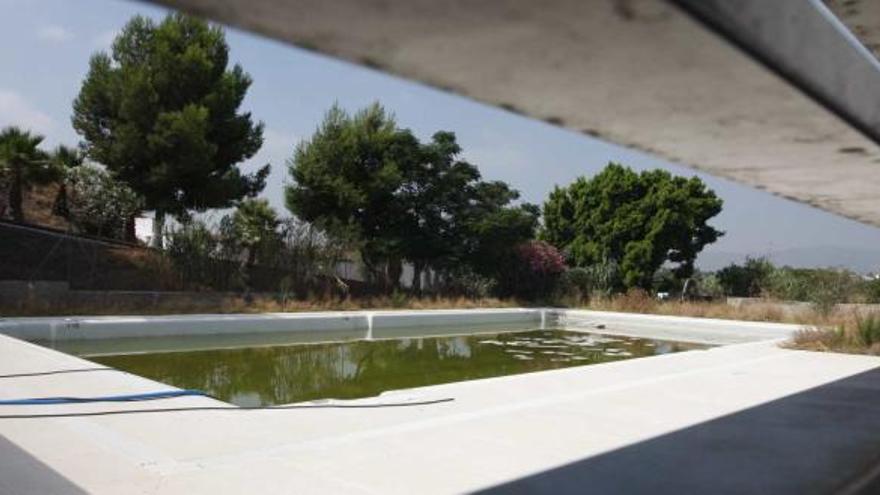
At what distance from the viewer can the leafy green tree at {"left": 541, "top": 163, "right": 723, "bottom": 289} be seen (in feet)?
75.8

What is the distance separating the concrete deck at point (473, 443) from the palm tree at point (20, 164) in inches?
474

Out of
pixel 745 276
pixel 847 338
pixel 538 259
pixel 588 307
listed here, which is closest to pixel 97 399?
pixel 847 338

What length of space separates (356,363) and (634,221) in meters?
14.9

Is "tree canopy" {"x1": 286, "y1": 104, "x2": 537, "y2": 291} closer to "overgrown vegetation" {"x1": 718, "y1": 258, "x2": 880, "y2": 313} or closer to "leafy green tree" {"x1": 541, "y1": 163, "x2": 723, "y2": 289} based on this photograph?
"leafy green tree" {"x1": 541, "y1": 163, "x2": 723, "y2": 289}

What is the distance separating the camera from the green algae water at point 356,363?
27.2ft

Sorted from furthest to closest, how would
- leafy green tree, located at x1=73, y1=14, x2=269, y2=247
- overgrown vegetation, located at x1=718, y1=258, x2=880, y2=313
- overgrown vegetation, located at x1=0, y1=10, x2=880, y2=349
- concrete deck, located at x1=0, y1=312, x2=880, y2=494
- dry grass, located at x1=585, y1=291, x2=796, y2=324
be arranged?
leafy green tree, located at x1=73, y1=14, x2=269, y2=247, overgrown vegetation, located at x1=718, y1=258, x2=880, y2=313, overgrown vegetation, located at x1=0, y1=10, x2=880, y2=349, dry grass, located at x1=585, y1=291, x2=796, y2=324, concrete deck, located at x1=0, y1=312, x2=880, y2=494

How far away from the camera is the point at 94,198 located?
19047 millimetres

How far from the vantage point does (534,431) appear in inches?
197

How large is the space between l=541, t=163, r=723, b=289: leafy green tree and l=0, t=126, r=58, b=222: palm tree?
47.2 feet

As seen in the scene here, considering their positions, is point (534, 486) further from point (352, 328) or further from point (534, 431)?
point (352, 328)

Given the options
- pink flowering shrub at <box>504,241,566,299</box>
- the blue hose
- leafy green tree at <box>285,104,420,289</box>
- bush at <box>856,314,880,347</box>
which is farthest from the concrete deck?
pink flowering shrub at <box>504,241,566,299</box>

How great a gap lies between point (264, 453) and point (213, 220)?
1344 cm

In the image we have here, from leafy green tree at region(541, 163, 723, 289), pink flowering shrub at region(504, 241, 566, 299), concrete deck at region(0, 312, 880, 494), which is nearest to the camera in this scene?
concrete deck at region(0, 312, 880, 494)

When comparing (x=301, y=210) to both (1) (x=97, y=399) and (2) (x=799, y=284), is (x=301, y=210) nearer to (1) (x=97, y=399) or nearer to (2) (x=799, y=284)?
(2) (x=799, y=284)
